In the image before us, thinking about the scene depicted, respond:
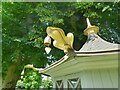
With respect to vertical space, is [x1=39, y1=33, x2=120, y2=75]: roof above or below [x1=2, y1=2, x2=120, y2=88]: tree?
below

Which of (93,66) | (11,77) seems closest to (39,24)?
(11,77)

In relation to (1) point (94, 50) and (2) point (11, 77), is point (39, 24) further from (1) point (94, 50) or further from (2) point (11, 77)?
(1) point (94, 50)

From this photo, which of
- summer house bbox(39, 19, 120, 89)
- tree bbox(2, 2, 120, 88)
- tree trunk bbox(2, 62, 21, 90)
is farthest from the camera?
tree trunk bbox(2, 62, 21, 90)

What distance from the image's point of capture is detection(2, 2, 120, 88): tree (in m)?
5.84

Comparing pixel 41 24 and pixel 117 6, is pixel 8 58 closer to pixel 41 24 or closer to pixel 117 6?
pixel 41 24

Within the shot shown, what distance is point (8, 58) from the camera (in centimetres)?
605

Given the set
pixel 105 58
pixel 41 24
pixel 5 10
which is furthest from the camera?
pixel 41 24

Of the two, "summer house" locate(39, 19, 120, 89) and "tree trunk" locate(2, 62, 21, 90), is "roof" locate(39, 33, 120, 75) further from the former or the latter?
"tree trunk" locate(2, 62, 21, 90)

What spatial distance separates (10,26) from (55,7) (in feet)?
4.59

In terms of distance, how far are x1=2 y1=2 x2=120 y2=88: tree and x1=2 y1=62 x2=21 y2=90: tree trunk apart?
152 mm

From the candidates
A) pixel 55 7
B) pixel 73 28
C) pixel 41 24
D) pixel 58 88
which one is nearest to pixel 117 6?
pixel 73 28

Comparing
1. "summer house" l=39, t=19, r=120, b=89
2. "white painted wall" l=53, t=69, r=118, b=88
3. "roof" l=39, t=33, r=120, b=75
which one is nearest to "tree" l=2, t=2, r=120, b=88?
"roof" l=39, t=33, r=120, b=75

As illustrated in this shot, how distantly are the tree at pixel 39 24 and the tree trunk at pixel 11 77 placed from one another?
152 millimetres

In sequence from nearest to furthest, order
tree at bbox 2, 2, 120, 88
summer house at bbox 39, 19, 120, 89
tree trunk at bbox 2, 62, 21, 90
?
summer house at bbox 39, 19, 120, 89 → tree at bbox 2, 2, 120, 88 → tree trunk at bbox 2, 62, 21, 90
